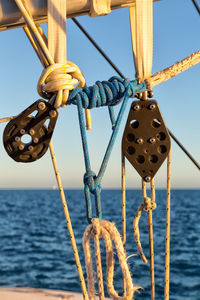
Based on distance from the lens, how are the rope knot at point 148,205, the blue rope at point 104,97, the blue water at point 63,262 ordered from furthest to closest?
the blue water at point 63,262, the rope knot at point 148,205, the blue rope at point 104,97

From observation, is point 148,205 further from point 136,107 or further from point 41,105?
point 41,105

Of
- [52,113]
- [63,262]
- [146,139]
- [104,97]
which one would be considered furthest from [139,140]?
[63,262]

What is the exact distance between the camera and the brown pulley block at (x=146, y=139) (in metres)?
1.47

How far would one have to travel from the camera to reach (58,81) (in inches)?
55.9

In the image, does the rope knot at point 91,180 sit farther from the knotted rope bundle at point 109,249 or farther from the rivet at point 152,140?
the rivet at point 152,140

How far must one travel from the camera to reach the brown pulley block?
147 centimetres

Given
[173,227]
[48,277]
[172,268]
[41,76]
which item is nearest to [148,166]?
[41,76]

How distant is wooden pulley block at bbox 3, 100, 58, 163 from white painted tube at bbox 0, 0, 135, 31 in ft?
1.28

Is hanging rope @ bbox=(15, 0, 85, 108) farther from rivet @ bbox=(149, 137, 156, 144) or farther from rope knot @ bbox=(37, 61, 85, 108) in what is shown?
rivet @ bbox=(149, 137, 156, 144)

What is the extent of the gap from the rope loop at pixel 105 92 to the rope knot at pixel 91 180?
0.26 m

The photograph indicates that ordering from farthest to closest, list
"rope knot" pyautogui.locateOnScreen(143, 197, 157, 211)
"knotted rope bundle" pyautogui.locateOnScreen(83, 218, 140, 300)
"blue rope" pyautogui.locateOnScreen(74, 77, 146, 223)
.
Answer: "rope knot" pyautogui.locateOnScreen(143, 197, 157, 211)
"blue rope" pyautogui.locateOnScreen(74, 77, 146, 223)
"knotted rope bundle" pyautogui.locateOnScreen(83, 218, 140, 300)

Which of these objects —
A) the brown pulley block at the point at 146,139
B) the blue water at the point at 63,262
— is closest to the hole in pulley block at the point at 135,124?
the brown pulley block at the point at 146,139

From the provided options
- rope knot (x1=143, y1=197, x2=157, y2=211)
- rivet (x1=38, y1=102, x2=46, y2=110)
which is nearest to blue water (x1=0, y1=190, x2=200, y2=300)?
rope knot (x1=143, y1=197, x2=157, y2=211)

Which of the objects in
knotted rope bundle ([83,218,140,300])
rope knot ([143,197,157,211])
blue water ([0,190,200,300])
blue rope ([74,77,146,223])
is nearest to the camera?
knotted rope bundle ([83,218,140,300])
